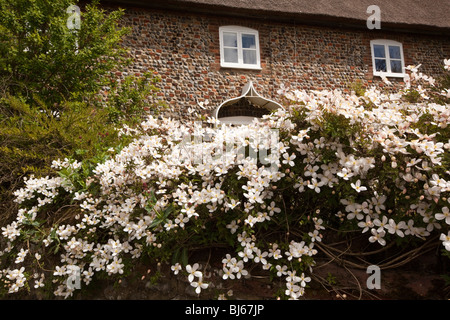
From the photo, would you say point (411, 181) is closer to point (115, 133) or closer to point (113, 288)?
point (113, 288)

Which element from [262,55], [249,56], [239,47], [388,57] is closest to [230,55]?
[239,47]

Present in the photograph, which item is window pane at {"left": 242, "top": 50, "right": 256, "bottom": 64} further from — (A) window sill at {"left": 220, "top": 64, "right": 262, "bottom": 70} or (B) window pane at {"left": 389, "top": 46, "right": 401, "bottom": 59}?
(B) window pane at {"left": 389, "top": 46, "right": 401, "bottom": 59}

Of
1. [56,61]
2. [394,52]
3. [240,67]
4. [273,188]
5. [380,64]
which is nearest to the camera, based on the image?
[273,188]

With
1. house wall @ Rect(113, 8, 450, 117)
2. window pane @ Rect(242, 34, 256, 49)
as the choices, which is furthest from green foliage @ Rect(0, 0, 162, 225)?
window pane @ Rect(242, 34, 256, 49)

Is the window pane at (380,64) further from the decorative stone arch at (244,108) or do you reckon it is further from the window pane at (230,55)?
the window pane at (230,55)

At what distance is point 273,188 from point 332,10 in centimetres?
1047

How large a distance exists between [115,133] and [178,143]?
1.45m

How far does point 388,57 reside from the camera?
11.9 meters

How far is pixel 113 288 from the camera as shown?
8.09ft

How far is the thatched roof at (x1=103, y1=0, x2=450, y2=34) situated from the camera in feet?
32.8

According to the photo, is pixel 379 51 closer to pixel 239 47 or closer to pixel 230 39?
pixel 239 47

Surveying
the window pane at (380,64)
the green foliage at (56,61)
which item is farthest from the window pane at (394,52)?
the green foliage at (56,61)

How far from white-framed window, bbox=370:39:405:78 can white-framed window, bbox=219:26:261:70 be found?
4.11 meters

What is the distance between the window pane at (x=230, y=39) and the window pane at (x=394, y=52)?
5.46 meters
